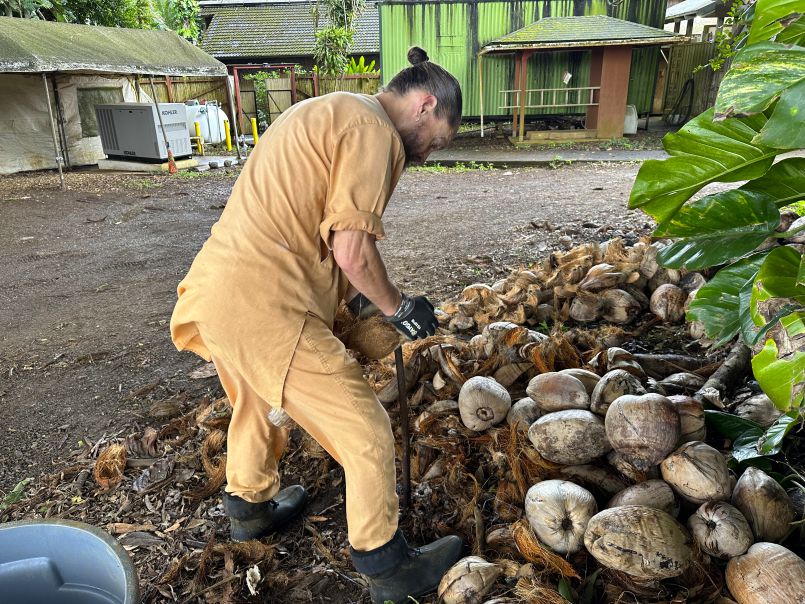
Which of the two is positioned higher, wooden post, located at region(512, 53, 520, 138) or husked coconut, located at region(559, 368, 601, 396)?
wooden post, located at region(512, 53, 520, 138)

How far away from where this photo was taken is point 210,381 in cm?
409

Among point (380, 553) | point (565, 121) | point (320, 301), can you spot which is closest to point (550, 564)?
point (380, 553)

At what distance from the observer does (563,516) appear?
210cm

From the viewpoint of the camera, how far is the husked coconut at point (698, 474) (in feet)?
6.57

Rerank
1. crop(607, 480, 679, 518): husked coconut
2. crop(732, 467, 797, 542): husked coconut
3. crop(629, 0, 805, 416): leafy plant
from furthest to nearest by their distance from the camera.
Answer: crop(607, 480, 679, 518): husked coconut < crop(732, 467, 797, 542): husked coconut < crop(629, 0, 805, 416): leafy plant

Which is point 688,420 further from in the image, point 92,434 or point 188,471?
point 92,434

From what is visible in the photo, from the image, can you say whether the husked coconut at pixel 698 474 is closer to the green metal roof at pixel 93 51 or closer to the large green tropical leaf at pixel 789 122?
the large green tropical leaf at pixel 789 122

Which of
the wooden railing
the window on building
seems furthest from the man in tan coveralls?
the wooden railing

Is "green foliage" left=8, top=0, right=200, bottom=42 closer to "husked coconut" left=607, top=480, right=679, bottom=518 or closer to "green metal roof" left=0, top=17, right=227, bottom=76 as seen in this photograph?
"green metal roof" left=0, top=17, right=227, bottom=76

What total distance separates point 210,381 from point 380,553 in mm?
2252

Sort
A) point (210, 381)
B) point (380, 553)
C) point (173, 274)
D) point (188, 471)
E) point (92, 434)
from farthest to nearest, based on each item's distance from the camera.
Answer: point (173, 274) < point (210, 381) < point (92, 434) < point (188, 471) < point (380, 553)

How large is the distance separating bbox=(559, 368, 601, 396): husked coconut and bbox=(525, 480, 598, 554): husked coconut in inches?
22.4

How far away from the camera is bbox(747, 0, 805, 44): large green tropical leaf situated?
5.23 ft

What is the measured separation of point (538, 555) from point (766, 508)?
74 cm
